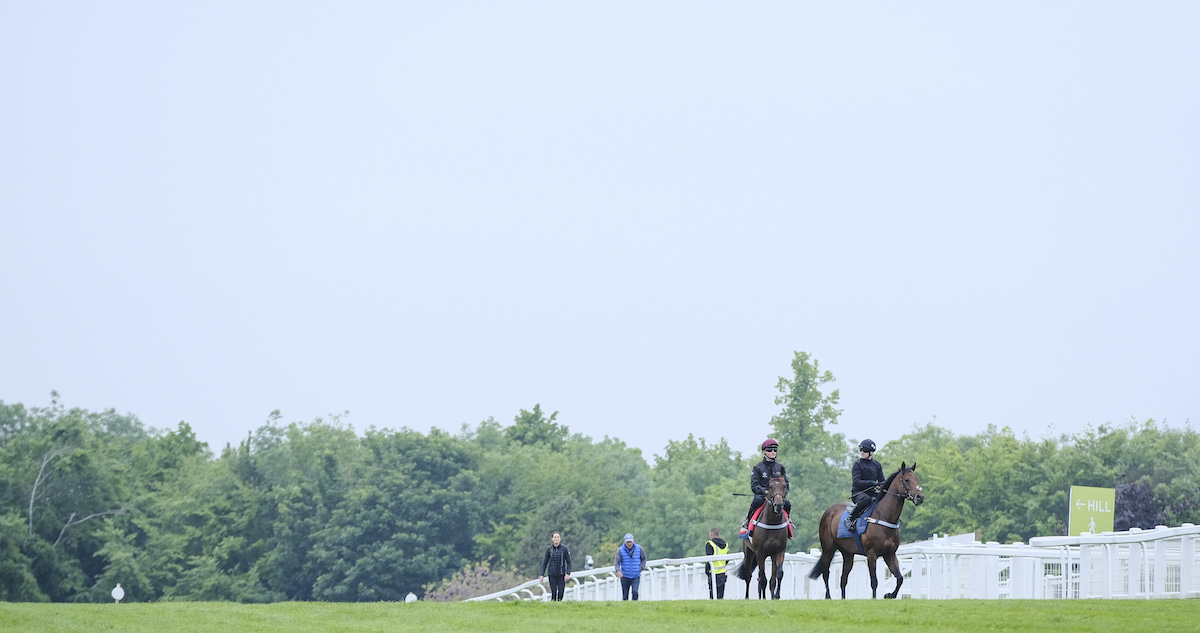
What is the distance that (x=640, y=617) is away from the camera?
1734cm

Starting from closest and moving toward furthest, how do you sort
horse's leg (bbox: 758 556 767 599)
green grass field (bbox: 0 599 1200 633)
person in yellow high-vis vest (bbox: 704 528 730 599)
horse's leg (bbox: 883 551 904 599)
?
green grass field (bbox: 0 599 1200 633), horse's leg (bbox: 883 551 904 599), horse's leg (bbox: 758 556 767 599), person in yellow high-vis vest (bbox: 704 528 730 599)

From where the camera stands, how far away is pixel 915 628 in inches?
585

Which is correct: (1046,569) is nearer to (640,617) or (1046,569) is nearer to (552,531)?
(640,617)

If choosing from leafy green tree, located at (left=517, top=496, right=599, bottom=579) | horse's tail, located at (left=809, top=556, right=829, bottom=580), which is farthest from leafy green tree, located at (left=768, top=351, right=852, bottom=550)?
horse's tail, located at (left=809, top=556, right=829, bottom=580)

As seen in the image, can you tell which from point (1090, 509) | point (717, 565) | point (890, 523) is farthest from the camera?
point (1090, 509)

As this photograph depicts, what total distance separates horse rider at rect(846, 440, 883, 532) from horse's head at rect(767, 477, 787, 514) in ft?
3.05

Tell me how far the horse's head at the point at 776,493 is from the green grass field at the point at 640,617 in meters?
1.84

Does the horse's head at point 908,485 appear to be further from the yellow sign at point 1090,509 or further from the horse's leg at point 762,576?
the yellow sign at point 1090,509

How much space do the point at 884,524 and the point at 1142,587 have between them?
3657 millimetres

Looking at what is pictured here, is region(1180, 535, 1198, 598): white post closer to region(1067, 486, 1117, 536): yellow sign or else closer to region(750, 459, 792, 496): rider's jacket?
region(750, 459, 792, 496): rider's jacket

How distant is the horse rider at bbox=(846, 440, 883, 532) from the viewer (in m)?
19.6

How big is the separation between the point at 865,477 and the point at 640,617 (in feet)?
14.1

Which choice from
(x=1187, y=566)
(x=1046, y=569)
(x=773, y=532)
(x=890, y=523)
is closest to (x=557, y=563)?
(x=773, y=532)

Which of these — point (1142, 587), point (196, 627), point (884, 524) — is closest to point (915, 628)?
point (884, 524)
